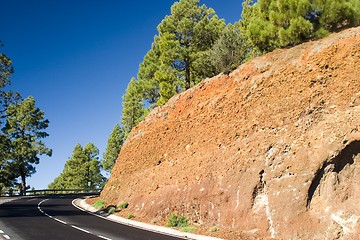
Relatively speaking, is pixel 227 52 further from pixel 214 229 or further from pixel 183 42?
pixel 214 229

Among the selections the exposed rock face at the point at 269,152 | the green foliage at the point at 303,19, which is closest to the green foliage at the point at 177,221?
the exposed rock face at the point at 269,152

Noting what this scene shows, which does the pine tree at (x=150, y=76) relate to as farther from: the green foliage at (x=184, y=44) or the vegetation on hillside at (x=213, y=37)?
the green foliage at (x=184, y=44)

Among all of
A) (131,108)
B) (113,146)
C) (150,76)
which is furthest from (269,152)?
(113,146)

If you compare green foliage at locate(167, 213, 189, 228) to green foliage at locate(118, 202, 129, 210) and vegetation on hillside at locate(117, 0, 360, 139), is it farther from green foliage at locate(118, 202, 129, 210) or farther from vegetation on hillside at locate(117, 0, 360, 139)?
vegetation on hillside at locate(117, 0, 360, 139)

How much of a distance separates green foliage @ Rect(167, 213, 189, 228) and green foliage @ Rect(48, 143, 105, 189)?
5325cm

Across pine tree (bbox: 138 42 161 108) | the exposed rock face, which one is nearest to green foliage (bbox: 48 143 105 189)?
pine tree (bbox: 138 42 161 108)

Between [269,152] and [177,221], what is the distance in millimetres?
6046

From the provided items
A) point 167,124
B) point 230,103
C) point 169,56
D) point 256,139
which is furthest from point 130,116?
point 256,139

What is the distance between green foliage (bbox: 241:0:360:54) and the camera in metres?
21.9

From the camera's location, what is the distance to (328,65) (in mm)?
18719

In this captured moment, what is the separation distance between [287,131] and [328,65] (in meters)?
4.34

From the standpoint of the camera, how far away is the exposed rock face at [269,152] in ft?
48.3

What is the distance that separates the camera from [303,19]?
22.2 m

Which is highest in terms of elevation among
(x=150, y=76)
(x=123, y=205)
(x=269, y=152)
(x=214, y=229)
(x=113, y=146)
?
(x=150, y=76)
